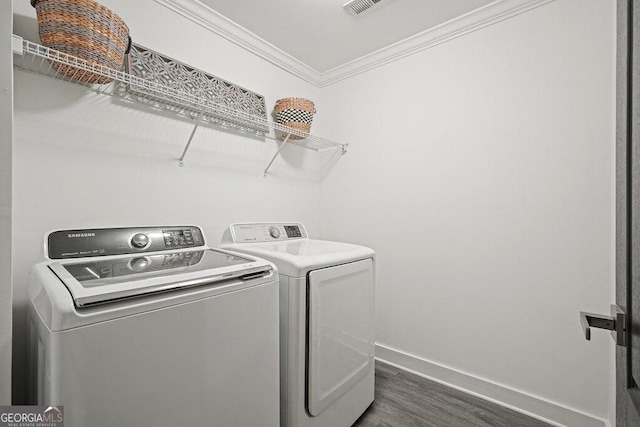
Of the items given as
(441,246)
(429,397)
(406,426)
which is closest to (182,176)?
(441,246)

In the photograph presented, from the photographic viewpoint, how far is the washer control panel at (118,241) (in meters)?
1.18

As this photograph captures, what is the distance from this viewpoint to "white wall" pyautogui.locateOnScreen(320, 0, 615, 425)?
4.86ft

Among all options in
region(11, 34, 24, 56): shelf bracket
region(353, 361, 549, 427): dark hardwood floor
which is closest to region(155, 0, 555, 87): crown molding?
region(11, 34, 24, 56): shelf bracket

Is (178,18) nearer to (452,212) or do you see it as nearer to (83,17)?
(83,17)

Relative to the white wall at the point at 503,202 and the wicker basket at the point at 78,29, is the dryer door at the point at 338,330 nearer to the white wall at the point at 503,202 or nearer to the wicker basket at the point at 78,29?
the white wall at the point at 503,202

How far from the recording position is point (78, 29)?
1102mm

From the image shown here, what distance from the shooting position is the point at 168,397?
0.85 metres

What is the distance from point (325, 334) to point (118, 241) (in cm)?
110

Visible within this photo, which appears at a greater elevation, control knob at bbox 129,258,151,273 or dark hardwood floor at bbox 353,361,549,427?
control knob at bbox 129,258,151,273

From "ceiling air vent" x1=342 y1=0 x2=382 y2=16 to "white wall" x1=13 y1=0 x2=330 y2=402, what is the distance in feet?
2.52

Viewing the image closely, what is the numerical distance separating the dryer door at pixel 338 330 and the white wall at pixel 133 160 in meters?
0.91

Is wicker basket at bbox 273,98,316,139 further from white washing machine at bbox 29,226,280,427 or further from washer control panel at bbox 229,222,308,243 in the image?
white washing machine at bbox 29,226,280,427

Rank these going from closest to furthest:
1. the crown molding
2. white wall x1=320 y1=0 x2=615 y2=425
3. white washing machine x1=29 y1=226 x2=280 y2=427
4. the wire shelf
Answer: white washing machine x1=29 y1=226 x2=280 y2=427, the wire shelf, white wall x1=320 y1=0 x2=615 y2=425, the crown molding

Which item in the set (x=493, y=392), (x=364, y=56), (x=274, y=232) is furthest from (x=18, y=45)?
(x=493, y=392)
